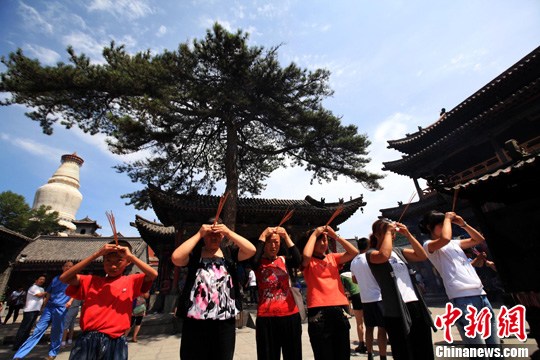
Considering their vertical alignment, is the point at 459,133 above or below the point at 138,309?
above

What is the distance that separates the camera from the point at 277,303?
222 centimetres

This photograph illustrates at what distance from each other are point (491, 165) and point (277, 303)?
12.6 m

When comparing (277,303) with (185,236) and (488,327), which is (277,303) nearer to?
(488,327)

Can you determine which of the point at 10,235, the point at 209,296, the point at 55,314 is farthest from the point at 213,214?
the point at 209,296

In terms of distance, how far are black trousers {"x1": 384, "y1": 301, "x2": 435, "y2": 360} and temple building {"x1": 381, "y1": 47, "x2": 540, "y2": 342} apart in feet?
4.06

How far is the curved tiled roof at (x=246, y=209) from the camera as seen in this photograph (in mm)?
10125

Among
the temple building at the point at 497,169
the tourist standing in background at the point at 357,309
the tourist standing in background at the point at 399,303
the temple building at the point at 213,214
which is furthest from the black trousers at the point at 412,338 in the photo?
the temple building at the point at 213,214

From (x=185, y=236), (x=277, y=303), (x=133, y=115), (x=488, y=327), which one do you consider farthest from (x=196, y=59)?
(x=488, y=327)

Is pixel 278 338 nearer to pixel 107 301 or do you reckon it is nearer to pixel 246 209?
pixel 107 301

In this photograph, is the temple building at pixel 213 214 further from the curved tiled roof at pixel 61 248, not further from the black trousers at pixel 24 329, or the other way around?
the curved tiled roof at pixel 61 248

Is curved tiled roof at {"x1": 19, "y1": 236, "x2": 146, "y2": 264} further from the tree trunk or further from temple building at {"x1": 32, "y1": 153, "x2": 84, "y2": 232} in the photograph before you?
the tree trunk

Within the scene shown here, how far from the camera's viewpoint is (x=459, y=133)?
36.5ft
